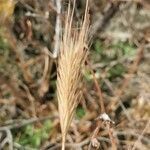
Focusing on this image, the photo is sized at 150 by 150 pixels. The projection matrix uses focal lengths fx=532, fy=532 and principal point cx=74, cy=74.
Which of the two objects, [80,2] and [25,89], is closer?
[25,89]

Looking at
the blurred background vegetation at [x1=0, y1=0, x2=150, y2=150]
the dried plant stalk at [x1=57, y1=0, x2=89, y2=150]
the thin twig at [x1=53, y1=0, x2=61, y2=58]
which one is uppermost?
the dried plant stalk at [x1=57, y1=0, x2=89, y2=150]

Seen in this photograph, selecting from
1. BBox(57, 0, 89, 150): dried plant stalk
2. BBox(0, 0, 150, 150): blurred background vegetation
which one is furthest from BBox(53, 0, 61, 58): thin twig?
BBox(57, 0, 89, 150): dried plant stalk

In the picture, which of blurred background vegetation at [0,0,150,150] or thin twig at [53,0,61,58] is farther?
blurred background vegetation at [0,0,150,150]

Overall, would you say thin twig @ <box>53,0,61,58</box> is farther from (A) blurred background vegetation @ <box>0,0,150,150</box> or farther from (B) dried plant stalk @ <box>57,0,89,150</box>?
(B) dried plant stalk @ <box>57,0,89,150</box>

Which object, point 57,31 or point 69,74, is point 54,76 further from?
point 69,74

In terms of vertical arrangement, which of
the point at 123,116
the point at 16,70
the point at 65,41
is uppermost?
the point at 65,41

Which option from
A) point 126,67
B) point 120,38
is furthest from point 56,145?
point 120,38

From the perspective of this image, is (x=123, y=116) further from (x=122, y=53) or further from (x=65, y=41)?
(x=65, y=41)

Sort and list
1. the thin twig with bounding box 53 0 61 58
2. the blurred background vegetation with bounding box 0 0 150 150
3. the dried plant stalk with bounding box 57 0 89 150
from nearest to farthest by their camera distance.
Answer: the dried plant stalk with bounding box 57 0 89 150
the thin twig with bounding box 53 0 61 58
the blurred background vegetation with bounding box 0 0 150 150

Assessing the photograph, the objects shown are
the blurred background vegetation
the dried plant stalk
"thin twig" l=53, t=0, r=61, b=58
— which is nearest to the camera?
the dried plant stalk
